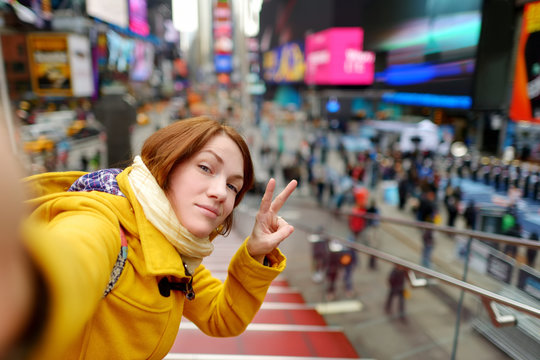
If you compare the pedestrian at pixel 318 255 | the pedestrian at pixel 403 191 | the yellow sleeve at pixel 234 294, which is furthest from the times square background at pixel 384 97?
the pedestrian at pixel 318 255

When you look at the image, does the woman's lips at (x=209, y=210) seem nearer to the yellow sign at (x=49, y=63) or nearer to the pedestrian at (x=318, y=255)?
the pedestrian at (x=318, y=255)

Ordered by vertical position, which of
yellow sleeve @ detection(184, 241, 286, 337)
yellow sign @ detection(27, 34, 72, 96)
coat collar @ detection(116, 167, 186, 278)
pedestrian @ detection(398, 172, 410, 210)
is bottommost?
pedestrian @ detection(398, 172, 410, 210)

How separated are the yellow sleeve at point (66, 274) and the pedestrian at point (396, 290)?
3967mm

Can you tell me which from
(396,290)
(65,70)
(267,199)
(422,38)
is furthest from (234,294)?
(65,70)

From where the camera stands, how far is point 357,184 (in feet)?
44.6

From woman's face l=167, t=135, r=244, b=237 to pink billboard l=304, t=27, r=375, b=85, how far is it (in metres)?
27.2

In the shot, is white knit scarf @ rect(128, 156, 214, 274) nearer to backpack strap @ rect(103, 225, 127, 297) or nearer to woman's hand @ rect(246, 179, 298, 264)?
backpack strap @ rect(103, 225, 127, 297)

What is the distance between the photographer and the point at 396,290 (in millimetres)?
4648

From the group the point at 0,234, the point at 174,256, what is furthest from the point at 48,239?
the point at 174,256

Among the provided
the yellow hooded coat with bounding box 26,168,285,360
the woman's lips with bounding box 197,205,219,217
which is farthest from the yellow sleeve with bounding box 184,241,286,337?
the woman's lips with bounding box 197,205,219,217

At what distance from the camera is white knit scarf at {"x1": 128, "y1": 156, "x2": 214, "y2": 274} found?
1.22 m

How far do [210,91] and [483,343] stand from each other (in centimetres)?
7498

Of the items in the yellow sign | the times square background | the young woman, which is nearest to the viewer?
the young woman

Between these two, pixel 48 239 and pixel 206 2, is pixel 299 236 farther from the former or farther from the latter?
pixel 206 2
